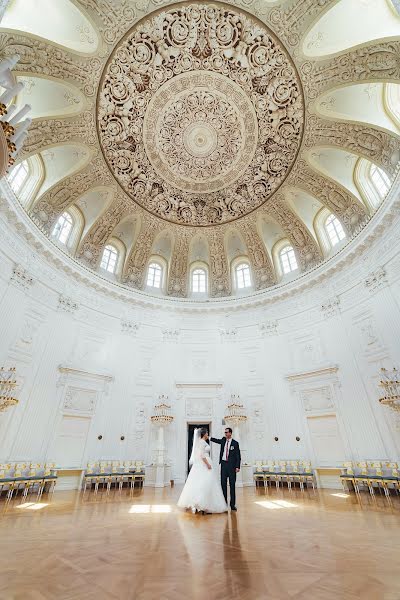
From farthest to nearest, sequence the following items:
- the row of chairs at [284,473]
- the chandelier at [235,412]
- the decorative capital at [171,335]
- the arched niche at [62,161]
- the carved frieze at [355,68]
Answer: the decorative capital at [171,335], the chandelier at [235,412], the arched niche at [62,161], the row of chairs at [284,473], the carved frieze at [355,68]

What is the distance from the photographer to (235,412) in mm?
14594

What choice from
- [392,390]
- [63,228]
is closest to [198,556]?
[392,390]

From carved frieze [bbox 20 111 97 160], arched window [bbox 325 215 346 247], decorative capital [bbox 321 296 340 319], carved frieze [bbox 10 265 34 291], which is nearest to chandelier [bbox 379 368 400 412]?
decorative capital [bbox 321 296 340 319]

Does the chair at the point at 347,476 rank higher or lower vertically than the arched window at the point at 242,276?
lower

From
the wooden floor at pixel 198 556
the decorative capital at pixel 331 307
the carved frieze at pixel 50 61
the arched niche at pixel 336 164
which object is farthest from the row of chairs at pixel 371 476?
the carved frieze at pixel 50 61

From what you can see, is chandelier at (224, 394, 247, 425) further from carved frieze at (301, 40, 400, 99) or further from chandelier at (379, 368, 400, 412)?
carved frieze at (301, 40, 400, 99)

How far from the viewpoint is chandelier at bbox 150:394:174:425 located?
14086 millimetres

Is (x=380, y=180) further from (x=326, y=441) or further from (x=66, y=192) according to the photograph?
(x=66, y=192)

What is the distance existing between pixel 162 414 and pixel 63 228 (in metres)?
11.4

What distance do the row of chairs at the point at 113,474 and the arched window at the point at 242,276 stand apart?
39.3 feet

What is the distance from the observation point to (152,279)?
737 inches

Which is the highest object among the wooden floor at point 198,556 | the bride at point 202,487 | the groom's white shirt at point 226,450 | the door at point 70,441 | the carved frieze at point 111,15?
the carved frieze at point 111,15

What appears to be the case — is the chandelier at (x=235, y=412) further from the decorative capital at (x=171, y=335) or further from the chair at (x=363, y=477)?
the chair at (x=363, y=477)

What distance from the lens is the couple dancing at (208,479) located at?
6.34 metres
